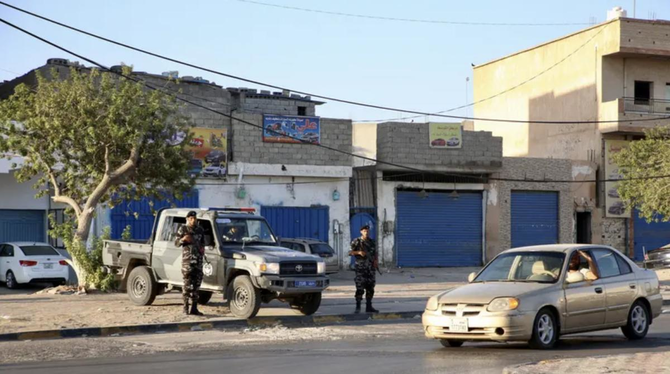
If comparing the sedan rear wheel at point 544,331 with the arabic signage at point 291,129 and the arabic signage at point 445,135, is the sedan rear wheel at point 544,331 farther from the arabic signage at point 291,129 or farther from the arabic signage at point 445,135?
the arabic signage at point 445,135

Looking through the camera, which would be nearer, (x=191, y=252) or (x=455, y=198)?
(x=191, y=252)

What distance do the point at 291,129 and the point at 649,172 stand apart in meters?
13.7

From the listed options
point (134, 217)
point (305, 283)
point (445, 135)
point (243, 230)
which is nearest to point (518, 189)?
point (445, 135)

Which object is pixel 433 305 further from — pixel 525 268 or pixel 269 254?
pixel 269 254

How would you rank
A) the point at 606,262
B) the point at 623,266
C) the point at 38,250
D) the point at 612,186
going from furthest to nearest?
the point at 612,186 → the point at 38,250 → the point at 623,266 → the point at 606,262

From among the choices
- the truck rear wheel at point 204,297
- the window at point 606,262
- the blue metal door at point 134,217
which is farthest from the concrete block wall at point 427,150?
the window at point 606,262

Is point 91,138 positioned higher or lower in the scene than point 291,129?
lower

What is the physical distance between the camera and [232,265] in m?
18.0

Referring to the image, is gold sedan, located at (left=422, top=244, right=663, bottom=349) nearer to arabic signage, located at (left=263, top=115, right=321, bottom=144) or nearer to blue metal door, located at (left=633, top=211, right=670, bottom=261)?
arabic signage, located at (left=263, top=115, right=321, bottom=144)

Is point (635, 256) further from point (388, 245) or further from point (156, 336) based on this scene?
point (156, 336)

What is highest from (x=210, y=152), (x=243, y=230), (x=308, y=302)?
(x=210, y=152)

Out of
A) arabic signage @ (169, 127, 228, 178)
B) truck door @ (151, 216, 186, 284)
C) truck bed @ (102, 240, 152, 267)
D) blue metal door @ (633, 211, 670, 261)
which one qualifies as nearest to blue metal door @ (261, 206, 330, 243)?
arabic signage @ (169, 127, 228, 178)

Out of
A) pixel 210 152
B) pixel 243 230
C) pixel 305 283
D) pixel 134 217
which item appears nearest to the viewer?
pixel 305 283

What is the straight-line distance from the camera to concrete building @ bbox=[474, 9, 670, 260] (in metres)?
43.2
